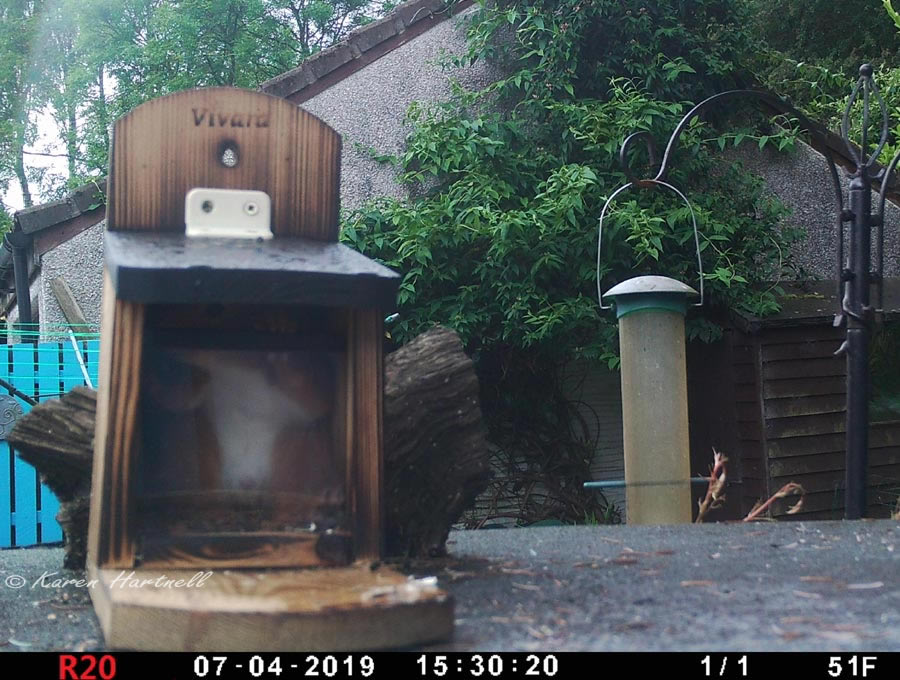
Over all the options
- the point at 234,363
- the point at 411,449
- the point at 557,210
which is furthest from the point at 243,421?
the point at 557,210

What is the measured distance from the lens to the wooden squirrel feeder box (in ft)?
7.37

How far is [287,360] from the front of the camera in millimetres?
2486

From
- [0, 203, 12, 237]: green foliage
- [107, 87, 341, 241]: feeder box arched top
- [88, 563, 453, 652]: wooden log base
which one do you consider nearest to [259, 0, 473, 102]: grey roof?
[107, 87, 341, 241]: feeder box arched top

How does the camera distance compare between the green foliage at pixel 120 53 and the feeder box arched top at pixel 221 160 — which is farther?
the green foliage at pixel 120 53

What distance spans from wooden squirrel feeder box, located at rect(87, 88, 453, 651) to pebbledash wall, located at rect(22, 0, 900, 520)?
5.46m

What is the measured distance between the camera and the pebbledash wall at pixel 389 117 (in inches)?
305

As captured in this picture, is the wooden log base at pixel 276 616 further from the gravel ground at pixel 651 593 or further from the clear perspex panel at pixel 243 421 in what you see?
the clear perspex panel at pixel 243 421

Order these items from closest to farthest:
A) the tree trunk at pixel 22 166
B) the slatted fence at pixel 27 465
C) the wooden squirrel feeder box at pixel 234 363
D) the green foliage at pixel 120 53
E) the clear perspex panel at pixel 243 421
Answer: the wooden squirrel feeder box at pixel 234 363 → the clear perspex panel at pixel 243 421 → the slatted fence at pixel 27 465 → the green foliage at pixel 120 53 → the tree trunk at pixel 22 166

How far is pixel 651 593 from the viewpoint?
227 cm

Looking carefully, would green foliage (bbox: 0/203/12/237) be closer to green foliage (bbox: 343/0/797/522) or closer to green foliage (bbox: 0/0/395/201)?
green foliage (bbox: 0/0/395/201)

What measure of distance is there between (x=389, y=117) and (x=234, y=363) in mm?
6163
